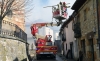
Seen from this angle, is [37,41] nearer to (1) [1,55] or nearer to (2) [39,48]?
(2) [39,48]

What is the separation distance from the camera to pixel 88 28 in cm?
1817

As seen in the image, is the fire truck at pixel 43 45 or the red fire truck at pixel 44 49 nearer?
the fire truck at pixel 43 45

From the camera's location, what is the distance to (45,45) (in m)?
31.9

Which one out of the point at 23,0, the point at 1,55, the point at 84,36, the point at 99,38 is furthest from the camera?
the point at 23,0

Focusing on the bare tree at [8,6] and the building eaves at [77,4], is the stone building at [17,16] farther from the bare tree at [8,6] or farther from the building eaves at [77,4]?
the building eaves at [77,4]

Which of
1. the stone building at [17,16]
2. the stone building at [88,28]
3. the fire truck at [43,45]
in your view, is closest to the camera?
the stone building at [88,28]

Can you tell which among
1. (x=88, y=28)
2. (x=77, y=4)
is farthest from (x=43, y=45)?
(x=88, y=28)

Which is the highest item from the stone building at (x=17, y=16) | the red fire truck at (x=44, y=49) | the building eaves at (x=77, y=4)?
the stone building at (x=17, y=16)

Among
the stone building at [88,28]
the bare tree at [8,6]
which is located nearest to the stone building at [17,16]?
the bare tree at [8,6]

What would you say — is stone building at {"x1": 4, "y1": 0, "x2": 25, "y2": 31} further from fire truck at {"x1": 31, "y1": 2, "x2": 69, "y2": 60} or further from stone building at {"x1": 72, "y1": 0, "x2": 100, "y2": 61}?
stone building at {"x1": 72, "y1": 0, "x2": 100, "y2": 61}

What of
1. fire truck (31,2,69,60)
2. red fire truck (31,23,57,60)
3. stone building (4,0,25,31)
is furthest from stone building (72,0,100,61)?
red fire truck (31,23,57,60)

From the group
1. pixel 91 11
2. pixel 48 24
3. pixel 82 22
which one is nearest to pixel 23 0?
pixel 48 24

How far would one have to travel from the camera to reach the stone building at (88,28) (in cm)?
1602

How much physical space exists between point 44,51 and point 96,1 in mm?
16778
